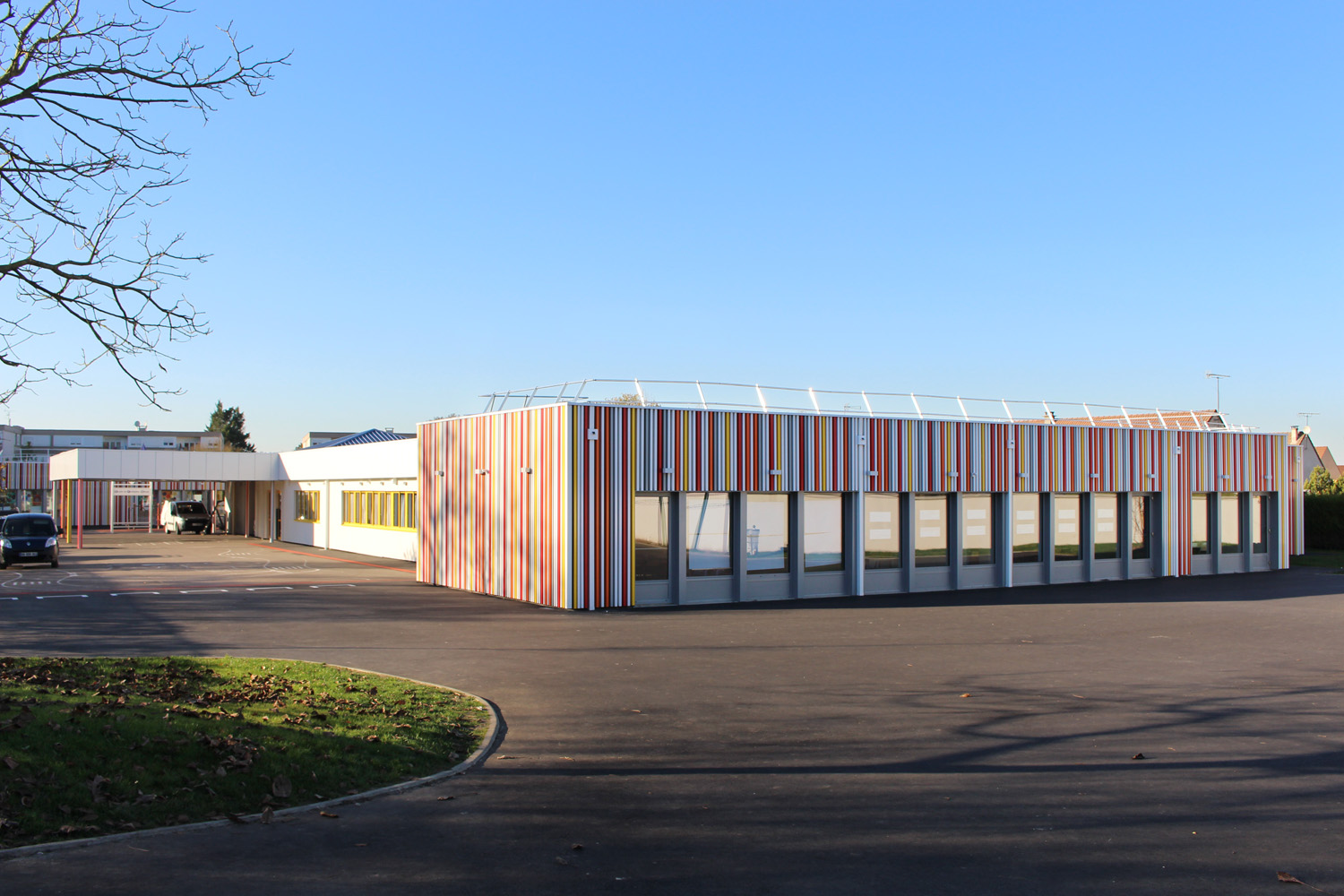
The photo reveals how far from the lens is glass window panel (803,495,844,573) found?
23.6 metres

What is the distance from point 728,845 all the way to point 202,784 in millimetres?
3546

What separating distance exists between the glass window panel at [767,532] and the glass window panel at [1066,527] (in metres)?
8.71

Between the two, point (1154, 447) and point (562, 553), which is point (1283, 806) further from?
point (1154, 447)

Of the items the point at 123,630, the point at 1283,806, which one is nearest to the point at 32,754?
the point at 1283,806

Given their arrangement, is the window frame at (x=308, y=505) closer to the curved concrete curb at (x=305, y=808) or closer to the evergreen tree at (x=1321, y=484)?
the curved concrete curb at (x=305, y=808)

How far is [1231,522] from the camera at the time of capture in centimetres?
3266

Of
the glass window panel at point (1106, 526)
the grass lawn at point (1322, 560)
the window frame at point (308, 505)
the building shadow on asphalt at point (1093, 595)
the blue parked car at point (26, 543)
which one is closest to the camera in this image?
the building shadow on asphalt at point (1093, 595)

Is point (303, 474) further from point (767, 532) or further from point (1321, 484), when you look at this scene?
point (1321, 484)

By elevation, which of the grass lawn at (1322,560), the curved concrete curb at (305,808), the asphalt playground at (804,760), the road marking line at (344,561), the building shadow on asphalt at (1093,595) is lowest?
the grass lawn at (1322,560)

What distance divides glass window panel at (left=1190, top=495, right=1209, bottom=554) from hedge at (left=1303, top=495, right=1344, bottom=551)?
17884mm

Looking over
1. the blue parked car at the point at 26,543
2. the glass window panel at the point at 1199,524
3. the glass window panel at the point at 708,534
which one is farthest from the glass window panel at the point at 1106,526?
the blue parked car at the point at 26,543

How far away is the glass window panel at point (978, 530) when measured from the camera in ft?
85.6

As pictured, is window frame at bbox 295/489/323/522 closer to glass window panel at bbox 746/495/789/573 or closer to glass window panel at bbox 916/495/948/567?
glass window panel at bbox 746/495/789/573

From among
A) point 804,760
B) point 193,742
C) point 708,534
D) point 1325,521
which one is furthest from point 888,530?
point 1325,521
